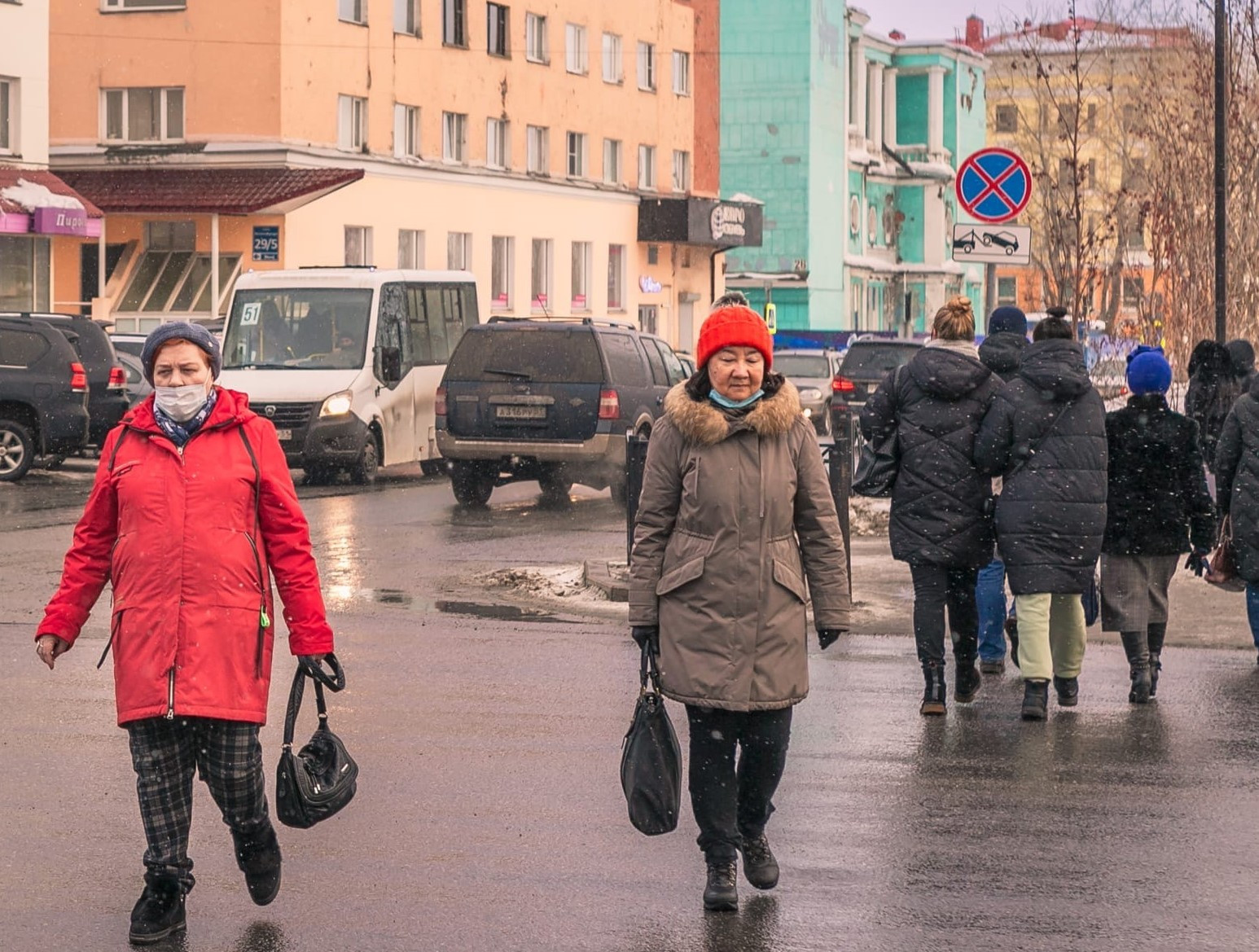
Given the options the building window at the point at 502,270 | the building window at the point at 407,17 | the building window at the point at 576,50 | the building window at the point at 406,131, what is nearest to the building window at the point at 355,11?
the building window at the point at 407,17

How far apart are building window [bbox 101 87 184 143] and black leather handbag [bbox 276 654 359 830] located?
3902 centimetres

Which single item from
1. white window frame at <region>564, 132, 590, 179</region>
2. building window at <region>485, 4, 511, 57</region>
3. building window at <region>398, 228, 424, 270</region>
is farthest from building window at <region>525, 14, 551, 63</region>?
building window at <region>398, 228, 424, 270</region>

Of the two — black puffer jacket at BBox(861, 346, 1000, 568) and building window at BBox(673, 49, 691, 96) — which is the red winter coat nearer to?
black puffer jacket at BBox(861, 346, 1000, 568)

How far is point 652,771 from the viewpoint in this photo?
21.1ft

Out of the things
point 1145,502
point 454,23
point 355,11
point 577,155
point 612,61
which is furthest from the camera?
point 612,61

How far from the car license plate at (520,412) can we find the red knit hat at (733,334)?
15480mm

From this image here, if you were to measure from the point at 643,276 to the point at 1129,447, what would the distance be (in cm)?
4947

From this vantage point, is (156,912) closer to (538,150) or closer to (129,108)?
(129,108)

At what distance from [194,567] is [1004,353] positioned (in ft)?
16.1

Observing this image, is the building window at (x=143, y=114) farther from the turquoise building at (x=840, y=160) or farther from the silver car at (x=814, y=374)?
the turquoise building at (x=840, y=160)

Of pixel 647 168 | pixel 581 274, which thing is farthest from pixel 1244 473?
pixel 647 168

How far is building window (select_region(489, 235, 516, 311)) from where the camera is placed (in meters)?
52.1

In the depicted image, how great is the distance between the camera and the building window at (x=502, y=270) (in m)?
52.1

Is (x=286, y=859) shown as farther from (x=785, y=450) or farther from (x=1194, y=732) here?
(x=1194, y=732)
